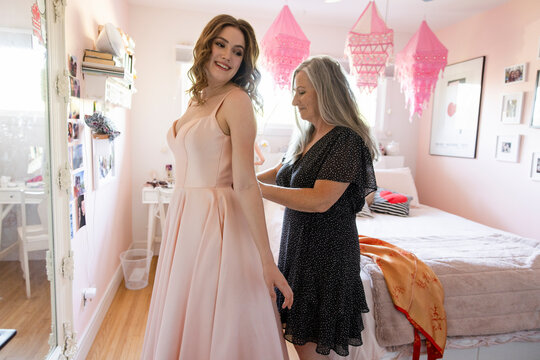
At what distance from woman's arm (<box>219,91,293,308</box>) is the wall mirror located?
638 mm

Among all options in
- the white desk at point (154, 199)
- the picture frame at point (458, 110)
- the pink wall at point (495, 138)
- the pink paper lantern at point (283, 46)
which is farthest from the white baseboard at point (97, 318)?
the picture frame at point (458, 110)

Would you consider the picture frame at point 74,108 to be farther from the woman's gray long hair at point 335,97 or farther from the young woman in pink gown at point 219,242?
the woman's gray long hair at point 335,97

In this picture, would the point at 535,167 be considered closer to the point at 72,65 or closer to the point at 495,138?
the point at 495,138

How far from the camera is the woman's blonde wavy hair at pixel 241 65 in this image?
97cm

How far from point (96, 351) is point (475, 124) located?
3.43 m

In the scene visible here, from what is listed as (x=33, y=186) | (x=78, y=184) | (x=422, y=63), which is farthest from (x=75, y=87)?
(x=422, y=63)

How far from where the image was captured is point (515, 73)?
2678 millimetres

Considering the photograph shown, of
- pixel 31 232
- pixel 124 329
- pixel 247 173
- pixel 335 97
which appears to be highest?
pixel 335 97

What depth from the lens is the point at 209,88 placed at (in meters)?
1.06

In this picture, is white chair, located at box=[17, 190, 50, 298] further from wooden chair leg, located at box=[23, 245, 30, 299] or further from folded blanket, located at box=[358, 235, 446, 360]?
folded blanket, located at box=[358, 235, 446, 360]

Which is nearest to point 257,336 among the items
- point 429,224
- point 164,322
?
point 164,322

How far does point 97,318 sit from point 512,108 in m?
3.40

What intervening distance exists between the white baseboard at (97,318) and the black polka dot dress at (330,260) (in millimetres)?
1280

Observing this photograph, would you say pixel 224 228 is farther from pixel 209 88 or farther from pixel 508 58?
pixel 508 58
